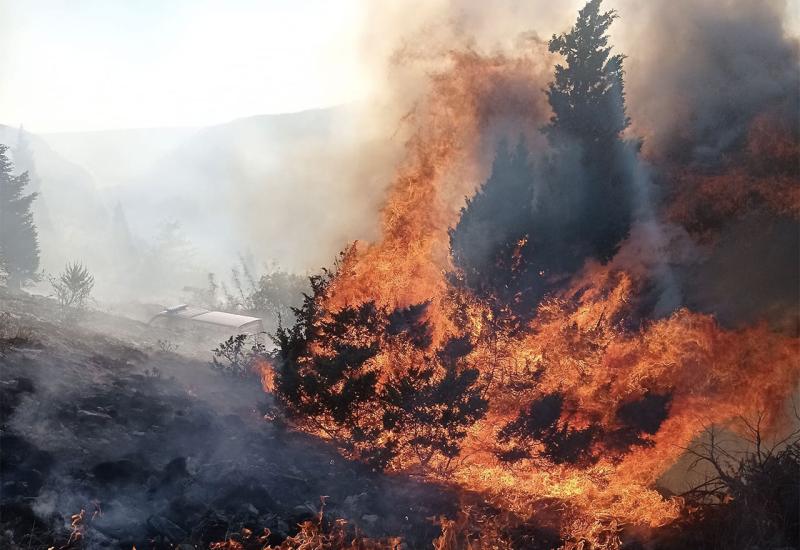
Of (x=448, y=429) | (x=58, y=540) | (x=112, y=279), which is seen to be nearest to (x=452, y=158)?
(x=448, y=429)

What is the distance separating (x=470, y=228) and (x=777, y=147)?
10.5 metres

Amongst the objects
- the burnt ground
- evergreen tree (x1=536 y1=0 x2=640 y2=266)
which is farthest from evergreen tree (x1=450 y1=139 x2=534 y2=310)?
the burnt ground

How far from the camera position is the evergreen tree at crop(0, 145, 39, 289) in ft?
127

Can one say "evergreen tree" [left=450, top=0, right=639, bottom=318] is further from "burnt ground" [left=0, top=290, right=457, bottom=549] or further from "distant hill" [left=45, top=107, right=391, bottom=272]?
"burnt ground" [left=0, top=290, right=457, bottom=549]

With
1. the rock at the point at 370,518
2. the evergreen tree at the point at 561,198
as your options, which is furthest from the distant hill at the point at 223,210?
the rock at the point at 370,518

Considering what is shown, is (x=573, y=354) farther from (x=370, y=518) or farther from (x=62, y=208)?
(x=62, y=208)

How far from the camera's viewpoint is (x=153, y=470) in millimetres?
11844

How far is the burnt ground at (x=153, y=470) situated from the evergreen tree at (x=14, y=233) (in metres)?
28.4

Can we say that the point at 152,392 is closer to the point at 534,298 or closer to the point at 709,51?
the point at 534,298

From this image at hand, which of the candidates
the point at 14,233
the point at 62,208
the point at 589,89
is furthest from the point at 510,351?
the point at 62,208

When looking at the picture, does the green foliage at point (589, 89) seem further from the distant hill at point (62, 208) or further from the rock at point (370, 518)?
the distant hill at point (62, 208)

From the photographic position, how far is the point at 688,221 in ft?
54.5

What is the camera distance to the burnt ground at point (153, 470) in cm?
1015

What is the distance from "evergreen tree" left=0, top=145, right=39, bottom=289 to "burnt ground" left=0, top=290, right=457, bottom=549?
93.0 feet
